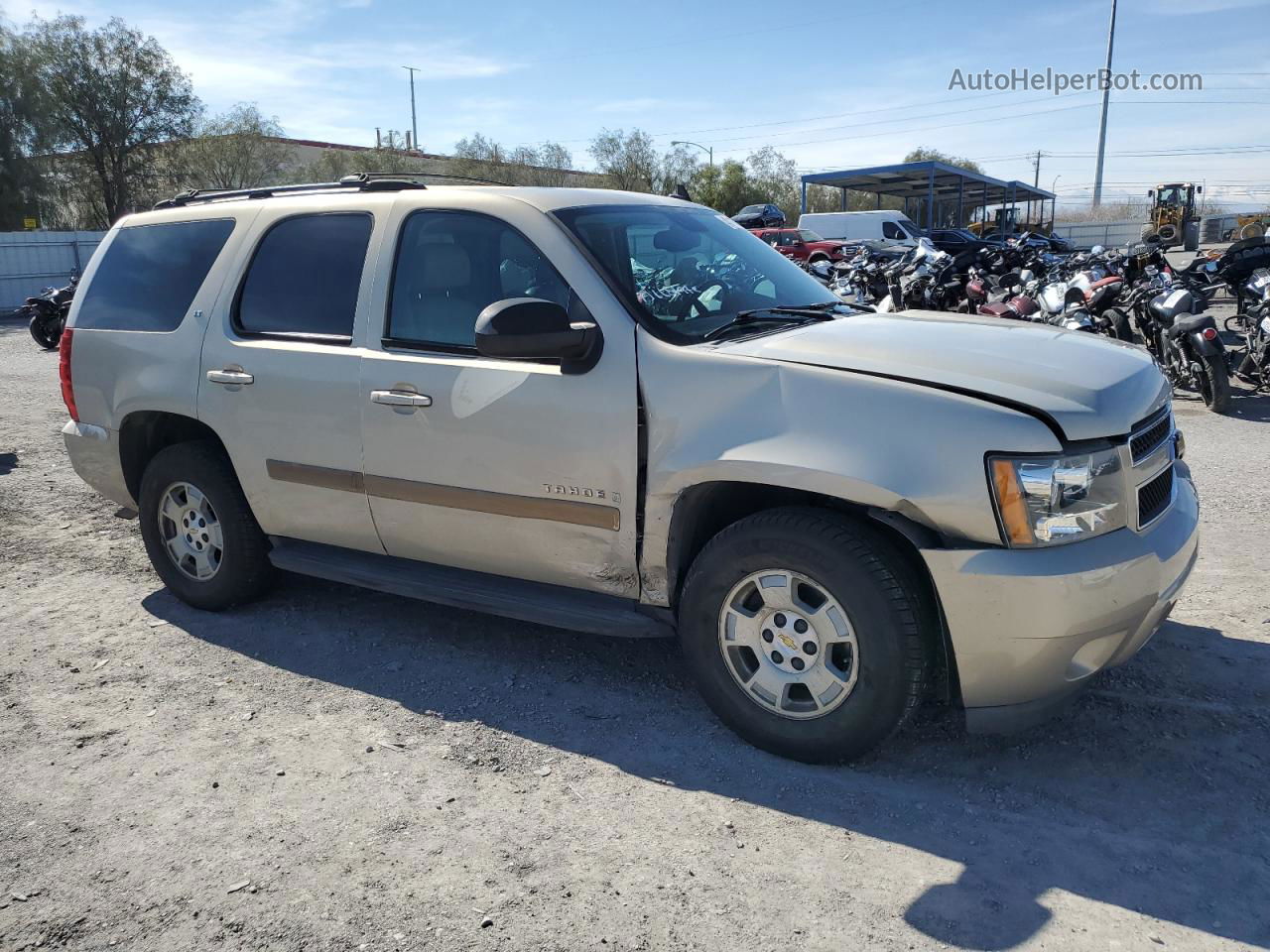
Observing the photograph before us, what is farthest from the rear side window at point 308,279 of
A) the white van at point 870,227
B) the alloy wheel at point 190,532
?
the white van at point 870,227

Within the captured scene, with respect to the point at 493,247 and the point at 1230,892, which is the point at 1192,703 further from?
the point at 493,247

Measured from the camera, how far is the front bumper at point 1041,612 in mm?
2859

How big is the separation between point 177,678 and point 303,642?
1.79 ft

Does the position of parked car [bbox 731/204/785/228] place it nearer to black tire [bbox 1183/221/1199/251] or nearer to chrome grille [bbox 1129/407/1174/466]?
black tire [bbox 1183/221/1199/251]

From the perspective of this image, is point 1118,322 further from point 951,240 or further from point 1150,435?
point 951,240

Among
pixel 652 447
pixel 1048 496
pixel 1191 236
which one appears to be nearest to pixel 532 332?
pixel 652 447

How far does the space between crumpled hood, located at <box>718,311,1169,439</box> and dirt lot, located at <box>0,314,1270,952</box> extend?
1.17 metres

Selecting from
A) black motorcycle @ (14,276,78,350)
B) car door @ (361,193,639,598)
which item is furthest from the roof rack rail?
black motorcycle @ (14,276,78,350)

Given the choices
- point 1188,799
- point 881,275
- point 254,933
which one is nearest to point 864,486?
point 1188,799

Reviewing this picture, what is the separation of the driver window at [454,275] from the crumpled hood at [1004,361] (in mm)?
899

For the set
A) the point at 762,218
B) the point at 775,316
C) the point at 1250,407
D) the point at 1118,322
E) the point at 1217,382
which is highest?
the point at 762,218

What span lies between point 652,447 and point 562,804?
3.93ft

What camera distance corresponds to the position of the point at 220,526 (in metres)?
4.68

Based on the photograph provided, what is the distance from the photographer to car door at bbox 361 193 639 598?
11.4ft
